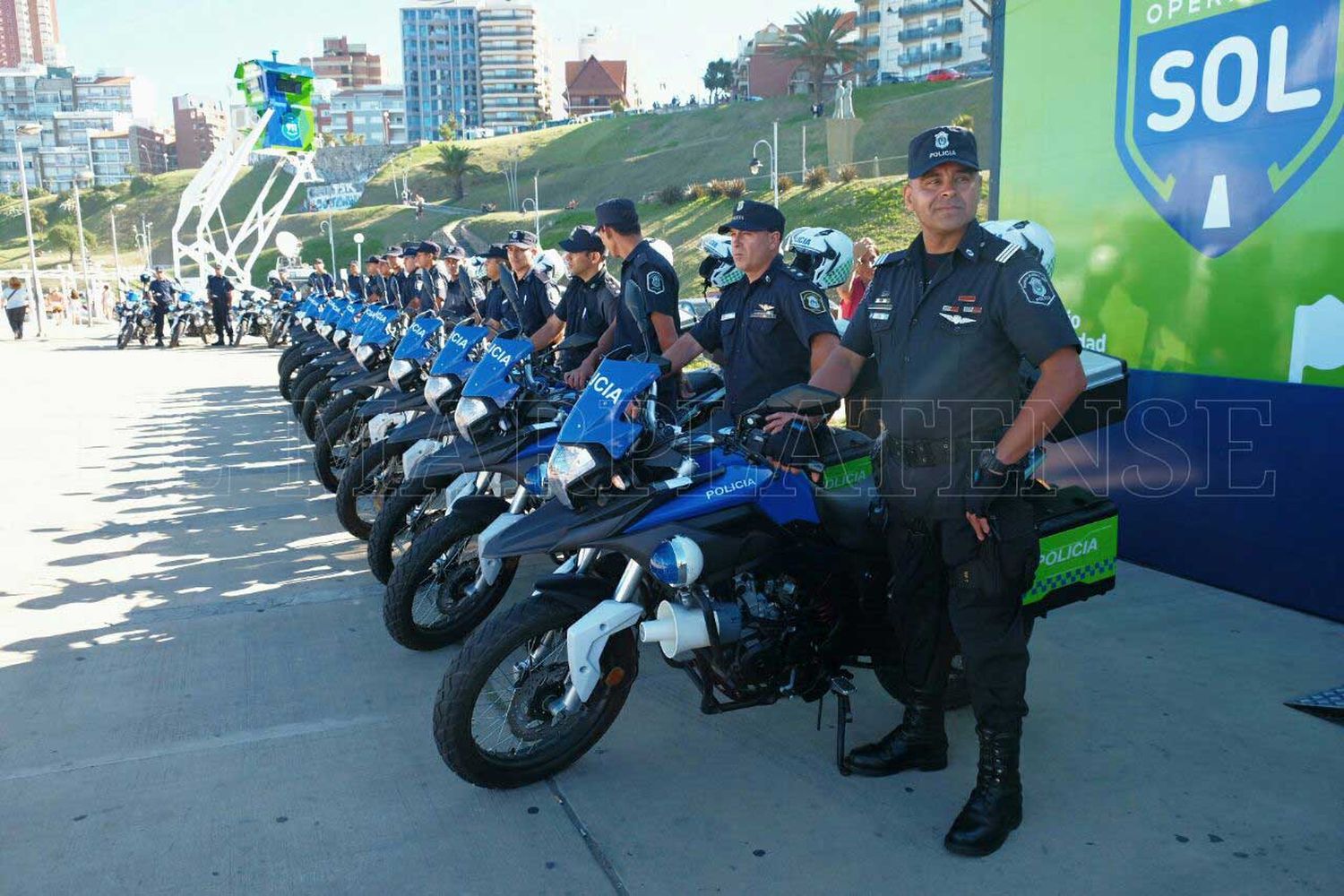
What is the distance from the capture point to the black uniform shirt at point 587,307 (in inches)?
237

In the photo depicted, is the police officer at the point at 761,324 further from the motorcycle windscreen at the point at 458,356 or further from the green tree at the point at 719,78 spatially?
the green tree at the point at 719,78

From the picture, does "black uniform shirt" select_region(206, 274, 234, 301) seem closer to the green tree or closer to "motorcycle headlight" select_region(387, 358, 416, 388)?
"motorcycle headlight" select_region(387, 358, 416, 388)

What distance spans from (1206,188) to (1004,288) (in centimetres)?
269

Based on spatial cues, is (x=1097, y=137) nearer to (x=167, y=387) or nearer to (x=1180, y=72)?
(x=1180, y=72)

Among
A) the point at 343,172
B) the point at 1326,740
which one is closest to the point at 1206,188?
the point at 1326,740

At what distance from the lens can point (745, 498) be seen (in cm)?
322

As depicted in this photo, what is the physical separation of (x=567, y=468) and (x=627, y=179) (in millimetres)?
75359

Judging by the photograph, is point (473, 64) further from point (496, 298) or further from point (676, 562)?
point (676, 562)

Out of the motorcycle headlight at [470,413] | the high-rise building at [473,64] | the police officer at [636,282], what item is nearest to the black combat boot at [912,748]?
the police officer at [636,282]

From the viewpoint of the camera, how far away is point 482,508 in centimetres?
419

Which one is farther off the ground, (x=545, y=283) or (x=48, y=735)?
(x=545, y=283)

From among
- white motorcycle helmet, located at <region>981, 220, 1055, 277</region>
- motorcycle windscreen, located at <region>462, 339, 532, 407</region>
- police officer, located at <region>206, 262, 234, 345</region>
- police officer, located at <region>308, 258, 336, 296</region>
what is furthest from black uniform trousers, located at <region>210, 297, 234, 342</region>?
white motorcycle helmet, located at <region>981, 220, 1055, 277</region>

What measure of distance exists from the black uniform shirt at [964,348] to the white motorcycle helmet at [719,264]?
105 inches

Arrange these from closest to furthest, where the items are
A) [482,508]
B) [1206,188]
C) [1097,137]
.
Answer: [482,508]
[1206,188]
[1097,137]
